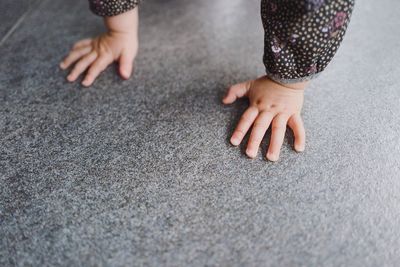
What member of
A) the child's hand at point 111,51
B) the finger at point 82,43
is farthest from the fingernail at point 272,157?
the finger at point 82,43

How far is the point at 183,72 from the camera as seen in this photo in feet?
2.05

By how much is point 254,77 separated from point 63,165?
329mm

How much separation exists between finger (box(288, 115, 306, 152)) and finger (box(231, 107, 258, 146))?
5cm

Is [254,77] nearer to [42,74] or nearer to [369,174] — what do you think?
[369,174]

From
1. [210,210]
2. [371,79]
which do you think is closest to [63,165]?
[210,210]

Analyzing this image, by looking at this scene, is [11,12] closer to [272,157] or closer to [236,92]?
[236,92]

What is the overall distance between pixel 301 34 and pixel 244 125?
143mm

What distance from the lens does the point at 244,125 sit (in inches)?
20.3

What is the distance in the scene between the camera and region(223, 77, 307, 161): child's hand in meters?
0.50

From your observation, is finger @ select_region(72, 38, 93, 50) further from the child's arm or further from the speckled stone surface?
the child's arm

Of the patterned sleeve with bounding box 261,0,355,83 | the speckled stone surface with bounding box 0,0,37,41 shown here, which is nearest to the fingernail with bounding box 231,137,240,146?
the patterned sleeve with bounding box 261,0,355,83

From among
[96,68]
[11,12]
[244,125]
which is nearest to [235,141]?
[244,125]

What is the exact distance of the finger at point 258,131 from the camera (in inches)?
19.2

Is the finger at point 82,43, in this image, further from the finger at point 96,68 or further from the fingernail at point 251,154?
the fingernail at point 251,154
